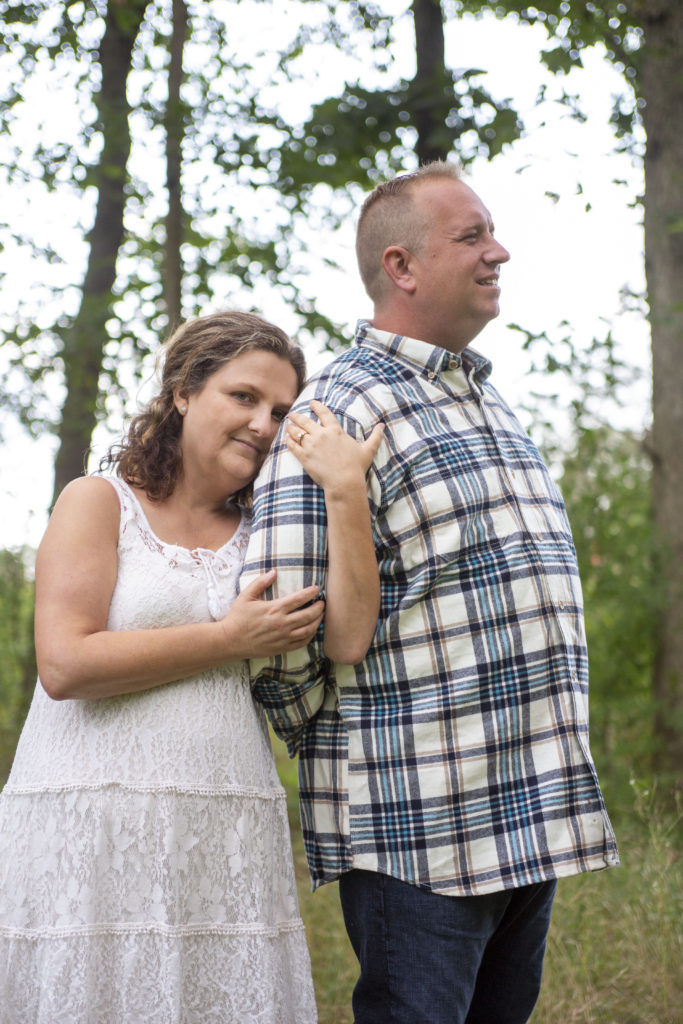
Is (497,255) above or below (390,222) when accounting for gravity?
below

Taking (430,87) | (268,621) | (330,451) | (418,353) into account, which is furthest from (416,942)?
(430,87)

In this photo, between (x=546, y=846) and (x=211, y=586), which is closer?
(x=546, y=846)

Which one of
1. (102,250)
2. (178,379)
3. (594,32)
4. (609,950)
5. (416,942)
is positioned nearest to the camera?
(416,942)

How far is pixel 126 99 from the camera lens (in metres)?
5.06

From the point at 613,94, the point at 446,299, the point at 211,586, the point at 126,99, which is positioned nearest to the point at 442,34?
the point at 613,94

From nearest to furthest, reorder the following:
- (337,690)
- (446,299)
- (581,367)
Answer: (337,690) → (446,299) → (581,367)

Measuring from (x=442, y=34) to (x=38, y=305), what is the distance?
2658 millimetres

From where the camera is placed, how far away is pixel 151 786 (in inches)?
73.8

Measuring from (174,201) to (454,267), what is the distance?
2.72m

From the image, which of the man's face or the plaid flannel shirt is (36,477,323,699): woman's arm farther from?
the man's face

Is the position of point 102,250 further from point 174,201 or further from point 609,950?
point 609,950

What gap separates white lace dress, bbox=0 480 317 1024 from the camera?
5.89 feet

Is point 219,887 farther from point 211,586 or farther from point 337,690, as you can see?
point 211,586

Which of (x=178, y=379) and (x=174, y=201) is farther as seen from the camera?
(x=174, y=201)
